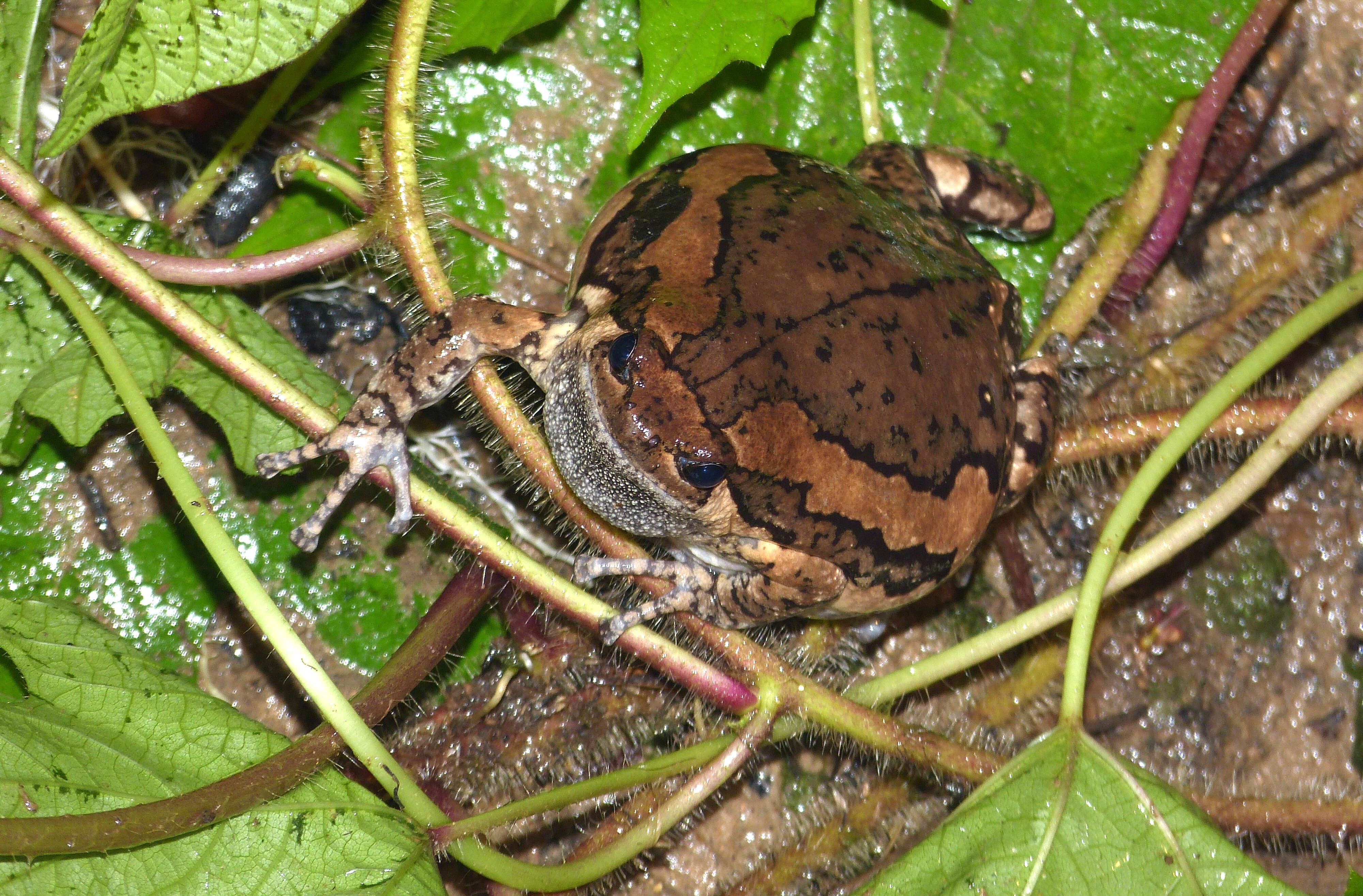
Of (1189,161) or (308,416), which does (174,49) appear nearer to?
(308,416)

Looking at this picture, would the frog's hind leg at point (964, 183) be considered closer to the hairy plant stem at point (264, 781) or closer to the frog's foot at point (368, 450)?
the frog's foot at point (368, 450)

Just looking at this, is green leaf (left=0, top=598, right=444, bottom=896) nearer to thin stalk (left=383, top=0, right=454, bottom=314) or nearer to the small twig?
thin stalk (left=383, top=0, right=454, bottom=314)

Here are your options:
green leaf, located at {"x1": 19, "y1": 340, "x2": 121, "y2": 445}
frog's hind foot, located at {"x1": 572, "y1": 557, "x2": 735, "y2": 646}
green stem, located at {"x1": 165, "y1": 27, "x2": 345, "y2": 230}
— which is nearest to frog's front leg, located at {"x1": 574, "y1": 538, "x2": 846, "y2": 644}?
frog's hind foot, located at {"x1": 572, "y1": 557, "x2": 735, "y2": 646}

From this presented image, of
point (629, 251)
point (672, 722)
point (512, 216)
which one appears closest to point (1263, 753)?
point (672, 722)

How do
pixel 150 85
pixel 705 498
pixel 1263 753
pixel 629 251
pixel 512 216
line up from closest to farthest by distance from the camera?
1. pixel 150 85
2. pixel 705 498
3. pixel 629 251
4. pixel 512 216
5. pixel 1263 753

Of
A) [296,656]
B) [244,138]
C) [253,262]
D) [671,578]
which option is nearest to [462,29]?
[244,138]

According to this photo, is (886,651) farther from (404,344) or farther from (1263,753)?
(404,344)
